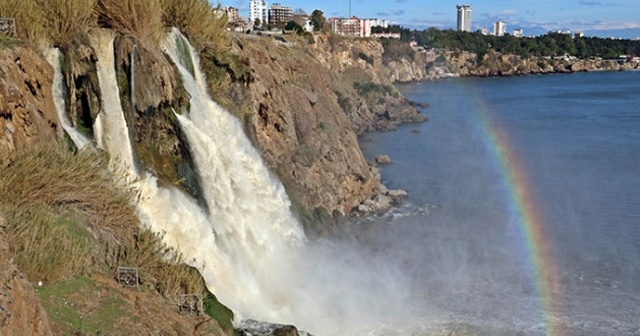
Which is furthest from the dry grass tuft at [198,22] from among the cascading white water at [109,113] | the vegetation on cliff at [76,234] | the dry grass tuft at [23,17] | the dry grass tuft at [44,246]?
the dry grass tuft at [44,246]

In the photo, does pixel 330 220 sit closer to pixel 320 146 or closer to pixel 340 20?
pixel 320 146

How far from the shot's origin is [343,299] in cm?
1738

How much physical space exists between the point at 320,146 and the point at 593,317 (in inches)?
511

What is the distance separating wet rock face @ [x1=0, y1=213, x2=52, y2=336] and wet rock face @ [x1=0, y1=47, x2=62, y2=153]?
4334 mm

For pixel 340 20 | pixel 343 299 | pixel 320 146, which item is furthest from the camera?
pixel 340 20

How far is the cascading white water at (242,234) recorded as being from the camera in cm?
1353

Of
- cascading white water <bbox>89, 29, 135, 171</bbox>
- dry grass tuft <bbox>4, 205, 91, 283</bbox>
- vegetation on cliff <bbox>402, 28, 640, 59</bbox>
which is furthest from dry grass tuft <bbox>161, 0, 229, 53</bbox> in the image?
vegetation on cliff <bbox>402, 28, 640, 59</bbox>

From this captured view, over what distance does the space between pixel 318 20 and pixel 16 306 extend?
7773 cm

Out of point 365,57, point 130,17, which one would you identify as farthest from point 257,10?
point 130,17

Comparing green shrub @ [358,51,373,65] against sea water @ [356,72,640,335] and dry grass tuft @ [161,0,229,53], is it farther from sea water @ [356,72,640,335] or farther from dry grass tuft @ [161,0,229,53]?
dry grass tuft @ [161,0,229,53]

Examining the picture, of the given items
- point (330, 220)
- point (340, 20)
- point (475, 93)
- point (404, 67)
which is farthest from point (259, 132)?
point (340, 20)

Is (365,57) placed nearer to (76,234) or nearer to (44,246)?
(76,234)

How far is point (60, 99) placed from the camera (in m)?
12.7

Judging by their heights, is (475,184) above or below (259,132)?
below
